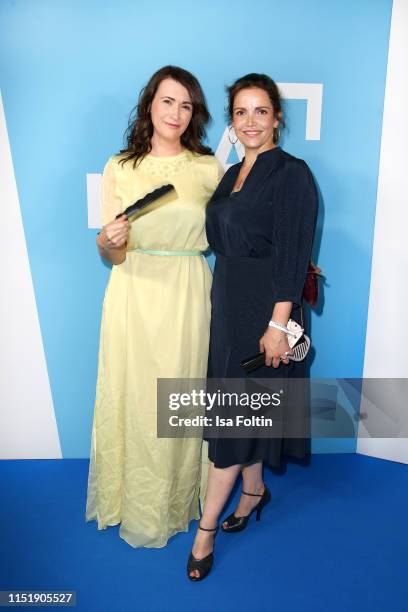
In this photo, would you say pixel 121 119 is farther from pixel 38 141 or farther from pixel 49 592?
pixel 49 592

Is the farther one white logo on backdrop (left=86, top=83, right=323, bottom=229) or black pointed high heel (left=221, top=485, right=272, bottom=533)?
white logo on backdrop (left=86, top=83, right=323, bottom=229)

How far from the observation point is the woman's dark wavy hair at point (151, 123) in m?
1.71

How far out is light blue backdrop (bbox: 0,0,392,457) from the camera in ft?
6.68

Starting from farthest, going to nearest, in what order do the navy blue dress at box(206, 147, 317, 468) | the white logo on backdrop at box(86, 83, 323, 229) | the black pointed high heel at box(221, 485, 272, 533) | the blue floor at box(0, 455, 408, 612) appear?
the white logo on backdrop at box(86, 83, 323, 229) < the black pointed high heel at box(221, 485, 272, 533) < the blue floor at box(0, 455, 408, 612) < the navy blue dress at box(206, 147, 317, 468)

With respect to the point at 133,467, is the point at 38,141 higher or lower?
higher

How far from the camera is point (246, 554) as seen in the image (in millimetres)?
1843

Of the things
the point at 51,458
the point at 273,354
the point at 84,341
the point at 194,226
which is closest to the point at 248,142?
the point at 194,226

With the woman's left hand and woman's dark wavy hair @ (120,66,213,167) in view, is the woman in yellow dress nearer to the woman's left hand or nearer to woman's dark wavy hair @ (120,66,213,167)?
woman's dark wavy hair @ (120,66,213,167)

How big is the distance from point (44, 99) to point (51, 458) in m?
1.61

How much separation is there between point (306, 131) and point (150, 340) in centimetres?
112

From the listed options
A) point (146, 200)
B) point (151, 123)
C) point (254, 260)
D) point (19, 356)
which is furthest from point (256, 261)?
point (19, 356)

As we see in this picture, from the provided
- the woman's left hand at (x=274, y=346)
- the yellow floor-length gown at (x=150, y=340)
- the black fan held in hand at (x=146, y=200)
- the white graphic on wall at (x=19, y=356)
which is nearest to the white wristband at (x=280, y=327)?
the woman's left hand at (x=274, y=346)

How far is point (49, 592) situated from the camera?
164 cm

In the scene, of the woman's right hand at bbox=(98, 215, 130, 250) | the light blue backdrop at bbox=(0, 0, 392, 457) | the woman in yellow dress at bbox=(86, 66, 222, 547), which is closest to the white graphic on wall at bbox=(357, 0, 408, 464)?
the light blue backdrop at bbox=(0, 0, 392, 457)
